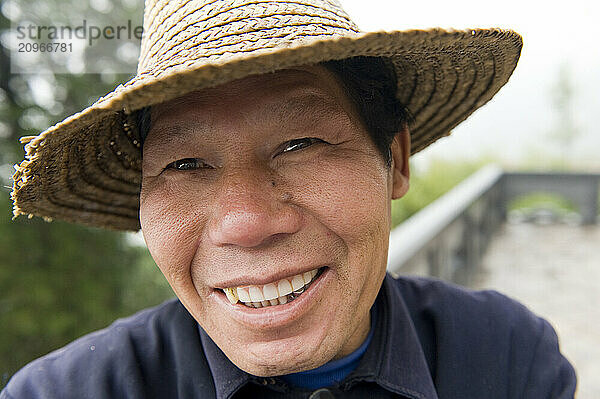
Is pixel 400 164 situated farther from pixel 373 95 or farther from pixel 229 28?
pixel 229 28

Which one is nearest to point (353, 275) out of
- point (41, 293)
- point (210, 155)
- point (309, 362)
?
point (309, 362)

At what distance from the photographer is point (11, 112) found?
2.69 m

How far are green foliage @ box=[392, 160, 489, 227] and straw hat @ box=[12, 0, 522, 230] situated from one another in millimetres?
3878

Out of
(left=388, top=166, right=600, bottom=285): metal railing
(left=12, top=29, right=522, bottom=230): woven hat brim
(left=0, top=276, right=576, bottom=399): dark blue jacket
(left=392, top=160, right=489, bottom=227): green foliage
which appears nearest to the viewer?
(left=12, top=29, right=522, bottom=230): woven hat brim

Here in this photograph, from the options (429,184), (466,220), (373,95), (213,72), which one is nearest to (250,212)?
(213,72)

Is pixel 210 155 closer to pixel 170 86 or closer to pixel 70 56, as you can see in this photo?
pixel 170 86

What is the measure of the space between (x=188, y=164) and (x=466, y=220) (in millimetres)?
4543

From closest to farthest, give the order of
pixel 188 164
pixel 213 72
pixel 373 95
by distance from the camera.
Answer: pixel 213 72 → pixel 188 164 → pixel 373 95

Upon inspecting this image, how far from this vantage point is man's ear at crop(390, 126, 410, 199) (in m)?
1.35

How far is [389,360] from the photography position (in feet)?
4.29

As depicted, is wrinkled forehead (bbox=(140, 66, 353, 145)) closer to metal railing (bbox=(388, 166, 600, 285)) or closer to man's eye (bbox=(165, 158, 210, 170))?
man's eye (bbox=(165, 158, 210, 170))

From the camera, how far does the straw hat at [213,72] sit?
0.80 m

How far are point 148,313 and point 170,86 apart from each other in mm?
874

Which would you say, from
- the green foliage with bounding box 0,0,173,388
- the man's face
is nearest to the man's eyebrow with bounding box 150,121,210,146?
the man's face
